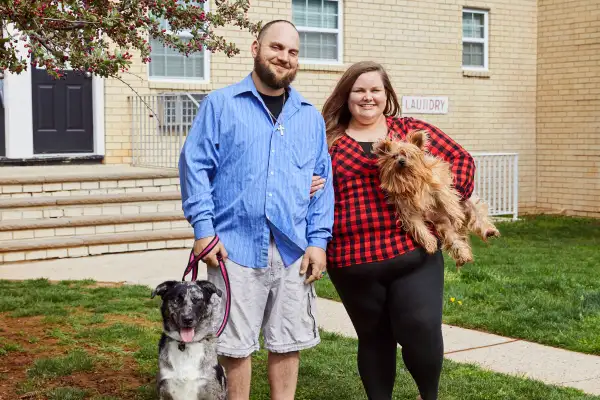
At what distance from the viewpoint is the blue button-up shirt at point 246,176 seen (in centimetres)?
388

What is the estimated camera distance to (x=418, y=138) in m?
4.08

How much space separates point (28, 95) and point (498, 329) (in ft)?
25.3

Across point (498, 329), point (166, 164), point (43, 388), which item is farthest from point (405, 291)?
point (166, 164)

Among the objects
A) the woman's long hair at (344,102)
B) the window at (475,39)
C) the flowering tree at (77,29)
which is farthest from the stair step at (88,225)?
the window at (475,39)

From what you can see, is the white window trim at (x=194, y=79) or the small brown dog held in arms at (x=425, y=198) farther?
the white window trim at (x=194, y=79)

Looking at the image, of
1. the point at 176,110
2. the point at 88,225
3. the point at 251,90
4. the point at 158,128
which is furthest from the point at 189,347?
the point at 158,128

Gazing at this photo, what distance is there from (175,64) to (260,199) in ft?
30.7

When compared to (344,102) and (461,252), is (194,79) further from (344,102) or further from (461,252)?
(461,252)

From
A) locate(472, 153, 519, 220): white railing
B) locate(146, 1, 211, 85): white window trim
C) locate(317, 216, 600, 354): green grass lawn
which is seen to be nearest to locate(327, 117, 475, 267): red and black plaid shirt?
locate(317, 216, 600, 354): green grass lawn

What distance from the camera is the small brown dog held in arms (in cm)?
402

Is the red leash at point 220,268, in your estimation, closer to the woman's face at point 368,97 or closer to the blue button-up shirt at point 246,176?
→ the blue button-up shirt at point 246,176

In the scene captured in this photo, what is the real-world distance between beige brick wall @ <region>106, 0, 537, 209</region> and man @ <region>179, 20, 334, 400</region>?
8668mm

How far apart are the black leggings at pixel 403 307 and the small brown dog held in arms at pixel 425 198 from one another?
0.13m

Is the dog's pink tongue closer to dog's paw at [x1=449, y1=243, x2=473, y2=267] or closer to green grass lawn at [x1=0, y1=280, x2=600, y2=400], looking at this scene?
dog's paw at [x1=449, y1=243, x2=473, y2=267]
